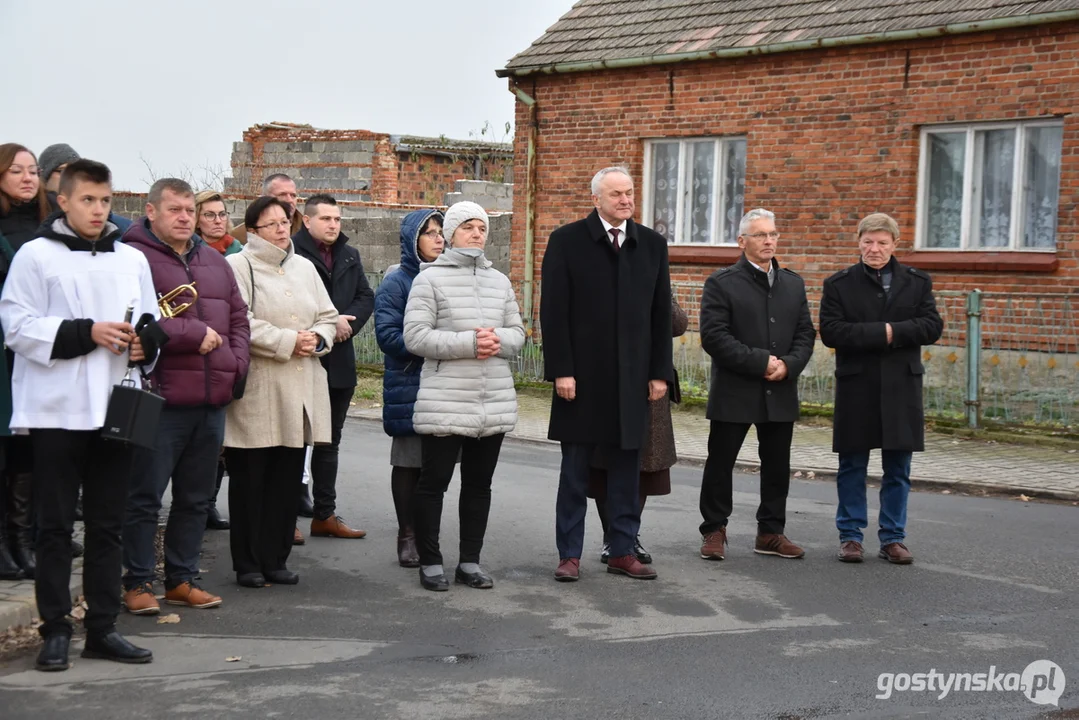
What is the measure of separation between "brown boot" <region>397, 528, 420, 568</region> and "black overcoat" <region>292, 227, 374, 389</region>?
1117 millimetres

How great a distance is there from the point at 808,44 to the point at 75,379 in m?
12.2

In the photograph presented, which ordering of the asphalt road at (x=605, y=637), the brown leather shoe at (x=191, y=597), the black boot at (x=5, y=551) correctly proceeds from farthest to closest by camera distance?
the black boot at (x=5, y=551), the brown leather shoe at (x=191, y=597), the asphalt road at (x=605, y=637)

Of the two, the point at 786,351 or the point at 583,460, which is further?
the point at 786,351

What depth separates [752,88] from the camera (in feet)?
55.7

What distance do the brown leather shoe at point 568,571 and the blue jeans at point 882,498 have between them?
1.67 meters

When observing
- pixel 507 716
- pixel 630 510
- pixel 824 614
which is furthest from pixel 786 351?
pixel 507 716

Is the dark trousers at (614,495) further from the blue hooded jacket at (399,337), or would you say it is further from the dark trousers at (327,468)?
the dark trousers at (327,468)

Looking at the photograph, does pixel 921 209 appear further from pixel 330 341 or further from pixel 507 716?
pixel 507 716

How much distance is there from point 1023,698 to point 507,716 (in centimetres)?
202

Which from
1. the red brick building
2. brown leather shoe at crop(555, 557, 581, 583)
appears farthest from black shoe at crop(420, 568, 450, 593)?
the red brick building

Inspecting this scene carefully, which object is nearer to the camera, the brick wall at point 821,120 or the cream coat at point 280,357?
the cream coat at point 280,357

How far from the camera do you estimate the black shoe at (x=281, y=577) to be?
7293 millimetres

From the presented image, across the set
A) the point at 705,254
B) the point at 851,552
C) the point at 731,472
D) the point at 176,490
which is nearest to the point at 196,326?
the point at 176,490

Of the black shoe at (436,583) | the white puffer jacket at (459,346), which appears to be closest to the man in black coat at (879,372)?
the white puffer jacket at (459,346)
